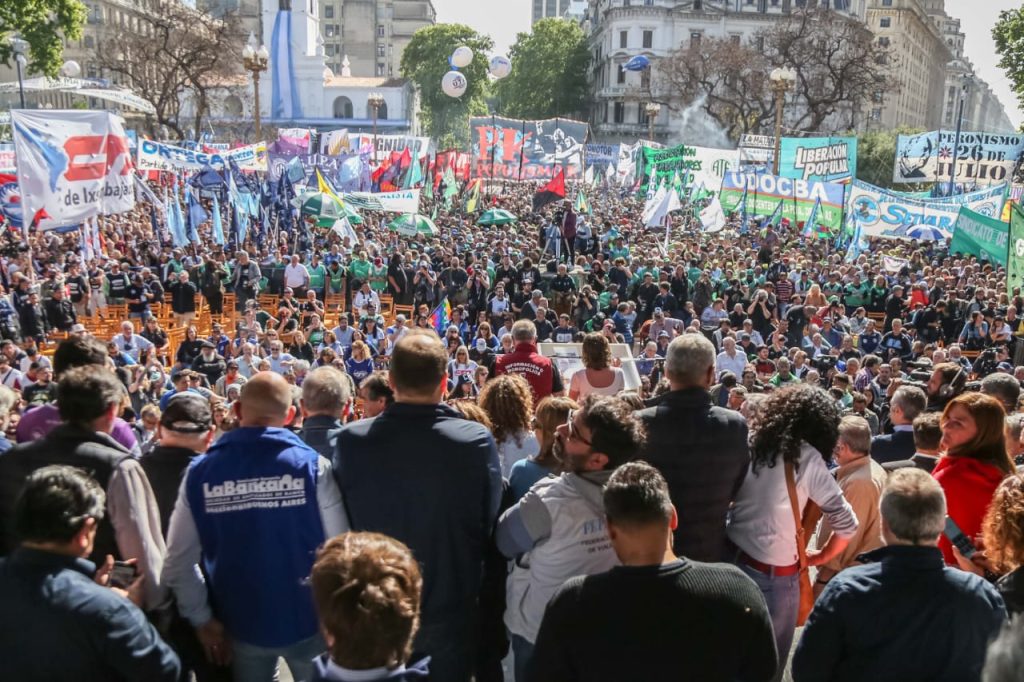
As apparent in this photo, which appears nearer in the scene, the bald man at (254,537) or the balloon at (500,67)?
the bald man at (254,537)

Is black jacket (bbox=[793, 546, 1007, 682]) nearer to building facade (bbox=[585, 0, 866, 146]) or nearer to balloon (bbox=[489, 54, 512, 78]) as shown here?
balloon (bbox=[489, 54, 512, 78])

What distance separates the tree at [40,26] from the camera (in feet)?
105

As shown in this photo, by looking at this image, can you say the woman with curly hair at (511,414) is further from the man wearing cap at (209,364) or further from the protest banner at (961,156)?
the protest banner at (961,156)

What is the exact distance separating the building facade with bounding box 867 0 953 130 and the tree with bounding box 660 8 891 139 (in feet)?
99.3

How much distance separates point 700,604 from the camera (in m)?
2.32

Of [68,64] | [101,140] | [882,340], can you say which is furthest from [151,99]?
[882,340]

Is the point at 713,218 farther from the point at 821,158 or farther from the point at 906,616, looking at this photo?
the point at 906,616

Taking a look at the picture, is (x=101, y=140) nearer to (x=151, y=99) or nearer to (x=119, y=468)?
(x=119, y=468)

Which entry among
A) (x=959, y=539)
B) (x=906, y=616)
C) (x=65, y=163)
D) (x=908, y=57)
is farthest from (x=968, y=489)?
(x=908, y=57)

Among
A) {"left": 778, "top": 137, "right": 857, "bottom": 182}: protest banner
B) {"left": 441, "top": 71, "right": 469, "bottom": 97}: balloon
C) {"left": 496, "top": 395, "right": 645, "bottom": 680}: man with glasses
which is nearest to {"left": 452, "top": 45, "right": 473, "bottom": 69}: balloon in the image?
{"left": 441, "top": 71, "right": 469, "bottom": 97}: balloon

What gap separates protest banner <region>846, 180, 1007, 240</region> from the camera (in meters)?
21.0

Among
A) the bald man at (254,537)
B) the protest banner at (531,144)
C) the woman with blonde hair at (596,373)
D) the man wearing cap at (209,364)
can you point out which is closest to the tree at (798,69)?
the protest banner at (531,144)

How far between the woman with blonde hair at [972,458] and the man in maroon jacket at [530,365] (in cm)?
286

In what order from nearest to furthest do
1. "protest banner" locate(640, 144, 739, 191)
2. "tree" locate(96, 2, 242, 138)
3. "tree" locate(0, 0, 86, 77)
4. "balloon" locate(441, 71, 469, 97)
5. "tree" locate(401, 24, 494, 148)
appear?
1. "protest banner" locate(640, 144, 739, 191)
2. "tree" locate(0, 0, 86, 77)
3. "balloon" locate(441, 71, 469, 97)
4. "tree" locate(96, 2, 242, 138)
5. "tree" locate(401, 24, 494, 148)
